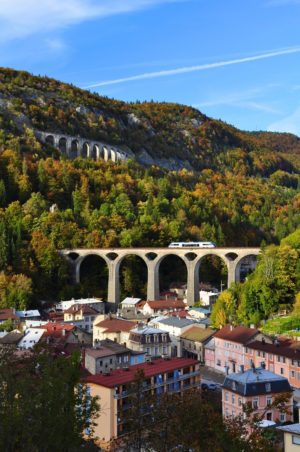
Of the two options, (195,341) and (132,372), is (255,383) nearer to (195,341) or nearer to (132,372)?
(132,372)

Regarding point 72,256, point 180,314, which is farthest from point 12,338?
point 72,256

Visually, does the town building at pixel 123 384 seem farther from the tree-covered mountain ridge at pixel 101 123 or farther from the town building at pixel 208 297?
the tree-covered mountain ridge at pixel 101 123

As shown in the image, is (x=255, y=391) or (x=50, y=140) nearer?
(x=255, y=391)

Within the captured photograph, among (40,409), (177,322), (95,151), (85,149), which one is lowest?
(177,322)

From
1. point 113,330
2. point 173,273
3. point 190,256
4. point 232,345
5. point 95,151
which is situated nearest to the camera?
point 232,345

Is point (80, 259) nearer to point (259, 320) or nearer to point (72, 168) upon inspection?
point (72, 168)

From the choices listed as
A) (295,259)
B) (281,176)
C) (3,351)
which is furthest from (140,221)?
(281,176)
